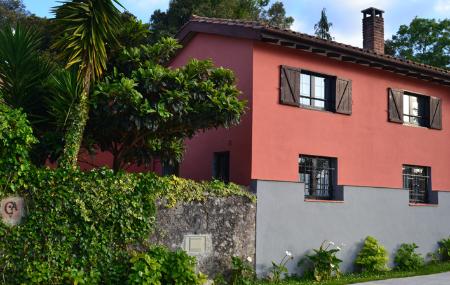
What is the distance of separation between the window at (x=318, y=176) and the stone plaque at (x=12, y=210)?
6.94m

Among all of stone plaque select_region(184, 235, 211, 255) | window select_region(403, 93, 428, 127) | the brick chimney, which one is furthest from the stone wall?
the brick chimney

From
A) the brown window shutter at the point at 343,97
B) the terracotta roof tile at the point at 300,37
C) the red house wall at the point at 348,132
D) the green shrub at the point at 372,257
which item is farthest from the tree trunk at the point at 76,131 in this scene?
Result: the green shrub at the point at 372,257

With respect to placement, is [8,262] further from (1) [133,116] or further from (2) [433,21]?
(2) [433,21]

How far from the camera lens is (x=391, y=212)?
14.4 m

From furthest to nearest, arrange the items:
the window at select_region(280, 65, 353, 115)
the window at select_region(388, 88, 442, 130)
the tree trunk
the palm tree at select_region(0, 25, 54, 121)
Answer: the window at select_region(388, 88, 442, 130) < the window at select_region(280, 65, 353, 115) < the palm tree at select_region(0, 25, 54, 121) < the tree trunk

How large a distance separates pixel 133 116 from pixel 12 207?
2.72 meters

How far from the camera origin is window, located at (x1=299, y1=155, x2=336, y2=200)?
13125 mm

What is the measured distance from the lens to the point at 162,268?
934 cm

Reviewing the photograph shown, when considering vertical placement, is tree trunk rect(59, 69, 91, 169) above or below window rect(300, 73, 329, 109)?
below

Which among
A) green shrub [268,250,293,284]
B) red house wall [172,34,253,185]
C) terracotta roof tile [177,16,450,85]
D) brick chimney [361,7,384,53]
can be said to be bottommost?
green shrub [268,250,293,284]

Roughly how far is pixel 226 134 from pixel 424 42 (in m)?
23.8

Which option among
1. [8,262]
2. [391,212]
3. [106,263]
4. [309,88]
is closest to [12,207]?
[8,262]

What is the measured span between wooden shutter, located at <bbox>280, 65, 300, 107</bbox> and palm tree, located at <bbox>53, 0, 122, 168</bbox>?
185 inches

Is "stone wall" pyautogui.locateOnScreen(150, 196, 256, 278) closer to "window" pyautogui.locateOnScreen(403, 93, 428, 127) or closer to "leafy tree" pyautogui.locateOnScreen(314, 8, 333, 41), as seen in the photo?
"window" pyautogui.locateOnScreen(403, 93, 428, 127)
